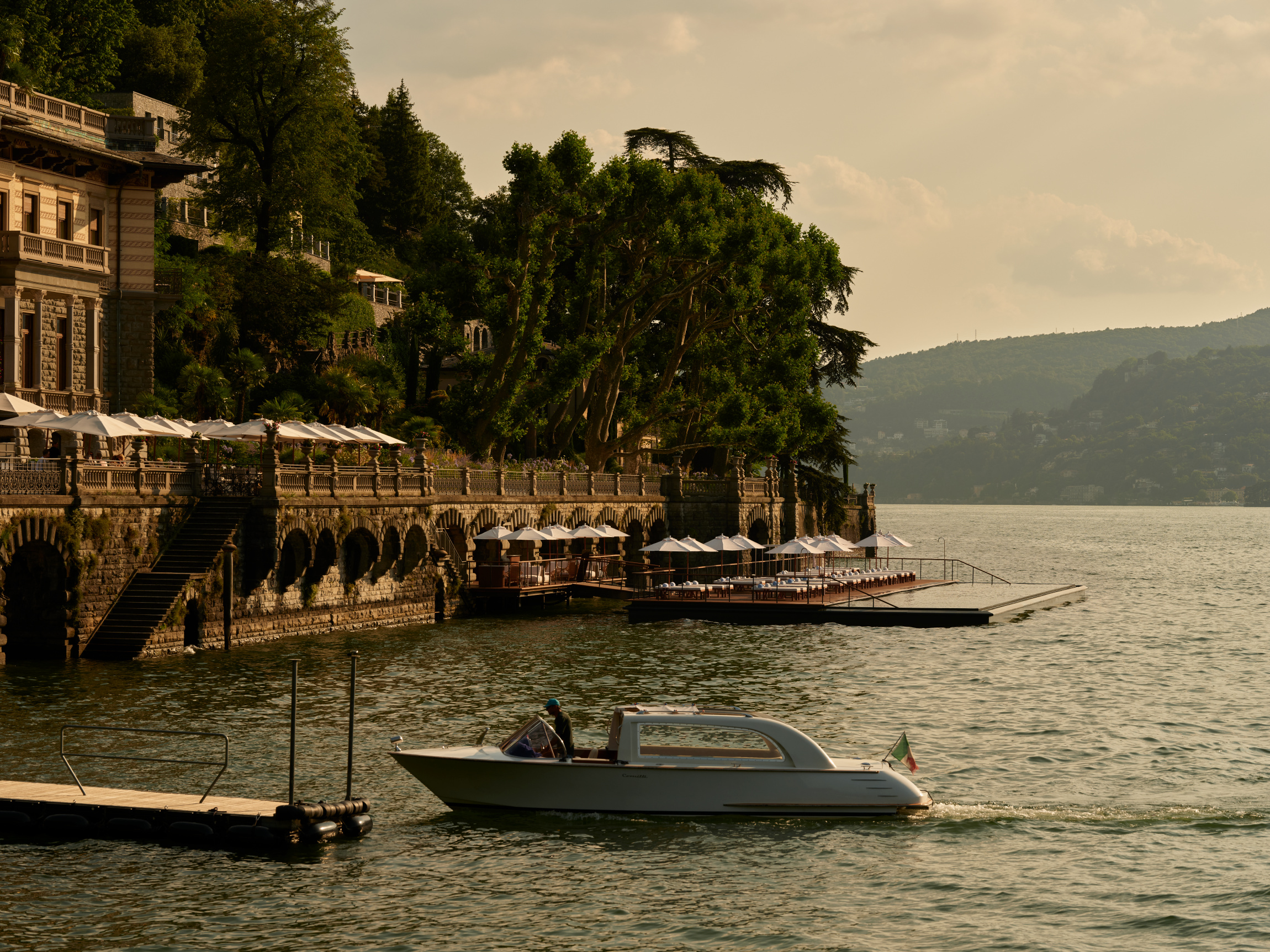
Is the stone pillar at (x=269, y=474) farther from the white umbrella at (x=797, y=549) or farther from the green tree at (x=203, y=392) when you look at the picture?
the white umbrella at (x=797, y=549)

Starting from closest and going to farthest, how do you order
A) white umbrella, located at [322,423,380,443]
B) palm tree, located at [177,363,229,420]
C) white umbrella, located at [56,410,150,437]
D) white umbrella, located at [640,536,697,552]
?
white umbrella, located at [56,410,150,437] < white umbrella, located at [322,423,380,443] < palm tree, located at [177,363,229,420] < white umbrella, located at [640,536,697,552]

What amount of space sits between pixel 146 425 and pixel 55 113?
1723 cm

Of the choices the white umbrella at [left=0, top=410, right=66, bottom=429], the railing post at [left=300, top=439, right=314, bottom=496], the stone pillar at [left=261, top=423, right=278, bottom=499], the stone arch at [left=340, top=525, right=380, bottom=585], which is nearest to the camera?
the white umbrella at [left=0, top=410, right=66, bottom=429]

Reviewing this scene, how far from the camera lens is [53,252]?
50.3 m

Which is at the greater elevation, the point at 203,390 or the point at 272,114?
the point at 272,114

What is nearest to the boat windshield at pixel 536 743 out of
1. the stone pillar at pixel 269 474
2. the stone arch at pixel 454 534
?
the stone pillar at pixel 269 474

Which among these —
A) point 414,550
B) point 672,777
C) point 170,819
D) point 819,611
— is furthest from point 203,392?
point 672,777

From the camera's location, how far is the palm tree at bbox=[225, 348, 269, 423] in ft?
217

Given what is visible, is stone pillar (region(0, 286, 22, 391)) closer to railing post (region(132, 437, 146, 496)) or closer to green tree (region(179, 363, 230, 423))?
railing post (region(132, 437, 146, 496))

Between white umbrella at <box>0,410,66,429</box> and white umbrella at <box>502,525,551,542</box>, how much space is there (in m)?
20.8

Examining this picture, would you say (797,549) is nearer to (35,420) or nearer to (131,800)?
(35,420)

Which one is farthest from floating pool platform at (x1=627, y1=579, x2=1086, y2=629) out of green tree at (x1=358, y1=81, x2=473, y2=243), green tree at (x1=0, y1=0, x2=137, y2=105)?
green tree at (x1=358, y1=81, x2=473, y2=243)

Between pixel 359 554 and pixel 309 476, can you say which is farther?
pixel 359 554

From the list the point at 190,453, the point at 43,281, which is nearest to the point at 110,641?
the point at 190,453
